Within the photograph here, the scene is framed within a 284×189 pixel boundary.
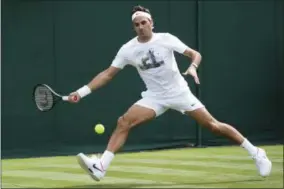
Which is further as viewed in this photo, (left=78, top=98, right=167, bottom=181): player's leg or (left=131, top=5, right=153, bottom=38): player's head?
(left=131, top=5, right=153, bottom=38): player's head

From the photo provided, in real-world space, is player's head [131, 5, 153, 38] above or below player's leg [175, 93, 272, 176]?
above

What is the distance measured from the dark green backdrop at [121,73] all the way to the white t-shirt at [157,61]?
4854mm

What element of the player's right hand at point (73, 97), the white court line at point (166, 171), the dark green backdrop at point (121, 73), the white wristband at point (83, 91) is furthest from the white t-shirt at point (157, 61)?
the dark green backdrop at point (121, 73)

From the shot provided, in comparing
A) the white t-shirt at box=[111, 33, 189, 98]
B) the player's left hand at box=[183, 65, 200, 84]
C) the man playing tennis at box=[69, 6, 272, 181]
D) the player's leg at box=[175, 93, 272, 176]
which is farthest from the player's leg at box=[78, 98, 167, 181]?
the player's left hand at box=[183, 65, 200, 84]

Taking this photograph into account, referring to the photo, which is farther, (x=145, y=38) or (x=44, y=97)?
(x=44, y=97)

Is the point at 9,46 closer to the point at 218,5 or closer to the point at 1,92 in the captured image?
the point at 1,92

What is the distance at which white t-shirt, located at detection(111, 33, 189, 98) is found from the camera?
720cm

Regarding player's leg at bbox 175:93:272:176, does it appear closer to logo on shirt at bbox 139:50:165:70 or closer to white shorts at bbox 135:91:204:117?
white shorts at bbox 135:91:204:117

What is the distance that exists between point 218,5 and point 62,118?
11.2 ft

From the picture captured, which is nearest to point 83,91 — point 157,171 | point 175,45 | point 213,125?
point 175,45

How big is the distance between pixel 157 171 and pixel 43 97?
2.16m

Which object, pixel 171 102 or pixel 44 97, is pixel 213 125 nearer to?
pixel 171 102

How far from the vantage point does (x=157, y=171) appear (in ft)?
29.8

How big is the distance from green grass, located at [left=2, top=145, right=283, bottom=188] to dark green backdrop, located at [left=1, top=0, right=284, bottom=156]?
2.26 ft
